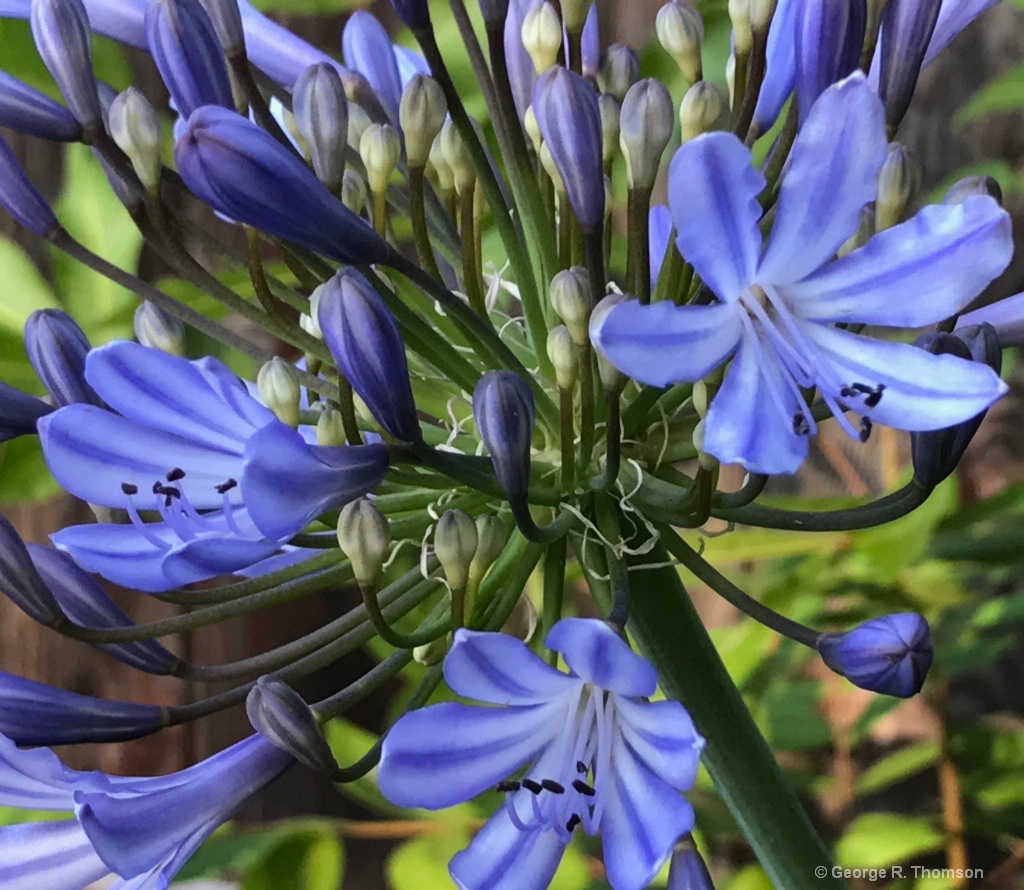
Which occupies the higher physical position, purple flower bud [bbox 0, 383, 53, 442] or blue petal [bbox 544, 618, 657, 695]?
purple flower bud [bbox 0, 383, 53, 442]

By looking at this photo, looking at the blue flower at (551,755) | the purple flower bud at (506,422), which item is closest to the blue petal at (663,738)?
the blue flower at (551,755)

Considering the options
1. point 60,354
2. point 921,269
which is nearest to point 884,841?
point 921,269

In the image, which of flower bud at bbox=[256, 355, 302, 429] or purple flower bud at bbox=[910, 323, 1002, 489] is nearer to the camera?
purple flower bud at bbox=[910, 323, 1002, 489]

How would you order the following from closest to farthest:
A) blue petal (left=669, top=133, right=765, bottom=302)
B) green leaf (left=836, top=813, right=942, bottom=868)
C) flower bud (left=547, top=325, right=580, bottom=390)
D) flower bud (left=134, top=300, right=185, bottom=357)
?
blue petal (left=669, top=133, right=765, bottom=302)
flower bud (left=547, top=325, right=580, bottom=390)
flower bud (left=134, top=300, right=185, bottom=357)
green leaf (left=836, top=813, right=942, bottom=868)

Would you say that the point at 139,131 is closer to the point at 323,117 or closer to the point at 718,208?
the point at 323,117

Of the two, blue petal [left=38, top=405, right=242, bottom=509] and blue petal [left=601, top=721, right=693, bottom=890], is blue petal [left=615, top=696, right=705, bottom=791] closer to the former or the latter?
blue petal [left=601, top=721, right=693, bottom=890]

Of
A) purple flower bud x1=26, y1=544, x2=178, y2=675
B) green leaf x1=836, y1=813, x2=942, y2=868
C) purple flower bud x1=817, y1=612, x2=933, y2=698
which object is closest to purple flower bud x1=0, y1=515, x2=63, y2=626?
purple flower bud x1=26, y1=544, x2=178, y2=675

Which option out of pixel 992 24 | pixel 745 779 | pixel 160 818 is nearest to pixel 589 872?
pixel 745 779

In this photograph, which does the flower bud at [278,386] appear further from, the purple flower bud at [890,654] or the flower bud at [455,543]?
the purple flower bud at [890,654]
